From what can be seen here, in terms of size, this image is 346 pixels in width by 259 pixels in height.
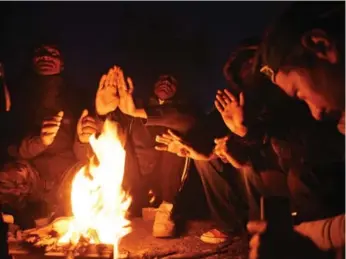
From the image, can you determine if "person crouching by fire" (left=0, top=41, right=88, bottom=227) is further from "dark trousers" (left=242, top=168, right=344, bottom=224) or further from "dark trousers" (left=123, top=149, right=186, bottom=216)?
"dark trousers" (left=242, top=168, right=344, bottom=224)

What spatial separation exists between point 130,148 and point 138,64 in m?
3.47

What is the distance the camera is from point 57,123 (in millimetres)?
5496

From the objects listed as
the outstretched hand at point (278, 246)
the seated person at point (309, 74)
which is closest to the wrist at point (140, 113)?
the seated person at point (309, 74)

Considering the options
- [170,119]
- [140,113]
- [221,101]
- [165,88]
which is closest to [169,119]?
[170,119]

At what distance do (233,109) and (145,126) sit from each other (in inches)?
68.2

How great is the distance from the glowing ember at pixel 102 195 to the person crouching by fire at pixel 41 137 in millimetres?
780

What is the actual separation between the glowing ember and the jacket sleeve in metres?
0.60

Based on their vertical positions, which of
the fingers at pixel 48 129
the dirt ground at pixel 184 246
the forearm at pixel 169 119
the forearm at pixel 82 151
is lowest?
the dirt ground at pixel 184 246

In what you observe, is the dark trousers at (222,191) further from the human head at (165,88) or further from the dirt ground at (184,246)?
the human head at (165,88)

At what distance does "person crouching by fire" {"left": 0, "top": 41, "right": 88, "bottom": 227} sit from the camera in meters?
5.50

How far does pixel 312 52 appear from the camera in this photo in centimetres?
318

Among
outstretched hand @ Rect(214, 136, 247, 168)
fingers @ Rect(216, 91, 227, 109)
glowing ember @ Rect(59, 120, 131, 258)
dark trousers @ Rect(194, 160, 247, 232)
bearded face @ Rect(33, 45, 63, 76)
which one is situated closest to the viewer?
glowing ember @ Rect(59, 120, 131, 258)

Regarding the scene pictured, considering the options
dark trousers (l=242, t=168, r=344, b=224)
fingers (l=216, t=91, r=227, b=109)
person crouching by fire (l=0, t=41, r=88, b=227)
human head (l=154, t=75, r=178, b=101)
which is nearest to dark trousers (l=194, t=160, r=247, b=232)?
dark trousers (l=242, t=168, r=344, b=224)

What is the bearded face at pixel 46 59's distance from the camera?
20.4ft
